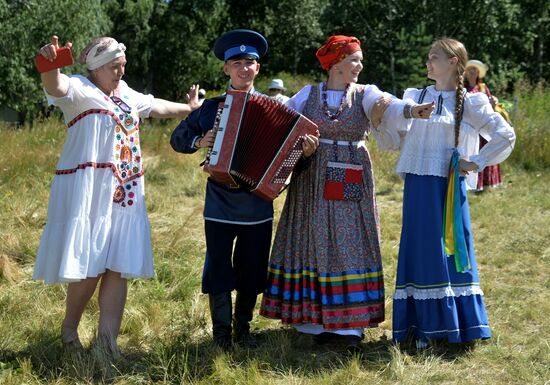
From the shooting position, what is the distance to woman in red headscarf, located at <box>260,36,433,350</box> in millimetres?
3752

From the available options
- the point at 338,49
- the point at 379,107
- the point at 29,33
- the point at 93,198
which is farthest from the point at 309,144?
the point at 29,33

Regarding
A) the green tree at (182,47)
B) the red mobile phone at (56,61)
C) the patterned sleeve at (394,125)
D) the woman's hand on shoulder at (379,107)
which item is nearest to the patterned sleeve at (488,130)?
the patterned sleeve at (394,125)

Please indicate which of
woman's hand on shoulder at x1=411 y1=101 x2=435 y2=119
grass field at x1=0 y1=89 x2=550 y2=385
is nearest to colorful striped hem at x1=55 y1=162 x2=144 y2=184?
grass field at x1=0 y1=89 x2=550 y2=385

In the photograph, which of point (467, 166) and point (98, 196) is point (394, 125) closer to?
point (467, 166)

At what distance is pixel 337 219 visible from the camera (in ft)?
12.4

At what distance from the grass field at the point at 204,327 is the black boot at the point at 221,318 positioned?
0.35ft

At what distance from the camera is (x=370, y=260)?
12.5ft

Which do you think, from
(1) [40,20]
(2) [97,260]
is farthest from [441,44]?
(1) [40,20]

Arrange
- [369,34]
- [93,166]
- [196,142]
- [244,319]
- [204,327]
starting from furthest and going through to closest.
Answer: [369,34] < [204,327] < [244,319] < [196,142] < [93,166]

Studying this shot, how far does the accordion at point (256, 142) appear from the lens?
349 cm

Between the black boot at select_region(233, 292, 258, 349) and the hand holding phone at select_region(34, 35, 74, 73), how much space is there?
1.62 m

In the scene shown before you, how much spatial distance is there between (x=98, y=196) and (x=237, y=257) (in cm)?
87

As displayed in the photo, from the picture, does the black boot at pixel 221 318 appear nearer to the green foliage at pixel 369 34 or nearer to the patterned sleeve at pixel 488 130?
the patterned sleeve at pixel 488 130

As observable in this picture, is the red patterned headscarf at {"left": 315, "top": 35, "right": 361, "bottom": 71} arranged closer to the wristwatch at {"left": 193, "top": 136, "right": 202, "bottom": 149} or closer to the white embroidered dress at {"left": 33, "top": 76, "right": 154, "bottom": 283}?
the wristwatch at {"left": 193, "top": 136, "right": 202, "bottom": 149}
